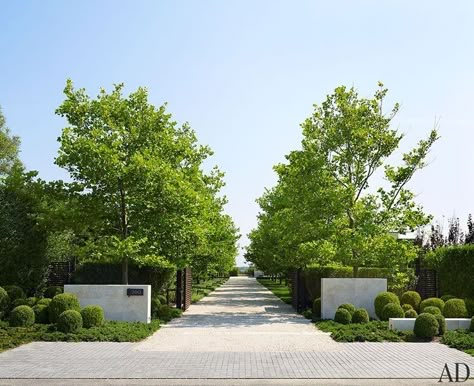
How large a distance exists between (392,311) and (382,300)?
4.29ft

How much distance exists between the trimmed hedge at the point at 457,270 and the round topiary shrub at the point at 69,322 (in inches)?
608

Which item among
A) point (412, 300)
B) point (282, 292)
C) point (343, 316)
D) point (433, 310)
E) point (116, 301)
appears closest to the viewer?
point (433, 310)

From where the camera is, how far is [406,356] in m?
15.9

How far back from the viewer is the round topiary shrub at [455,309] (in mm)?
22031

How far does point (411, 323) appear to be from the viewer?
2056 cm

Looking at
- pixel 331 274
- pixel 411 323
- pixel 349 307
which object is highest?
pixel 331 274

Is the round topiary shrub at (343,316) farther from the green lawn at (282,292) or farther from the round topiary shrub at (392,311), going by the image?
the green lawn at (282,292)

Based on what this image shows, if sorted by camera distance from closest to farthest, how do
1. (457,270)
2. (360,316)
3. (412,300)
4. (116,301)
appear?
(360,316) < (116,301) < (412,300) < (457,270)

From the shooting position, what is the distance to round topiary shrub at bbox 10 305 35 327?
20.4m

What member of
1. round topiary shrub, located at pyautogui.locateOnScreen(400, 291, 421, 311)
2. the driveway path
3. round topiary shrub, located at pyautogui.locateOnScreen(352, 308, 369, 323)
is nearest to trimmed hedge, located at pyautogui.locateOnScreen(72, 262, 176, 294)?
the driveway path

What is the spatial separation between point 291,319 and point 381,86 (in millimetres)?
10951

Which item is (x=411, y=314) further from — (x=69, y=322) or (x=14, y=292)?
(x=14, y=292)

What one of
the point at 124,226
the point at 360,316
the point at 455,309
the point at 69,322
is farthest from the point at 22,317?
the point at 455,309

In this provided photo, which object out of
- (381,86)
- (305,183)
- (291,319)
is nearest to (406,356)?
(291,319)
